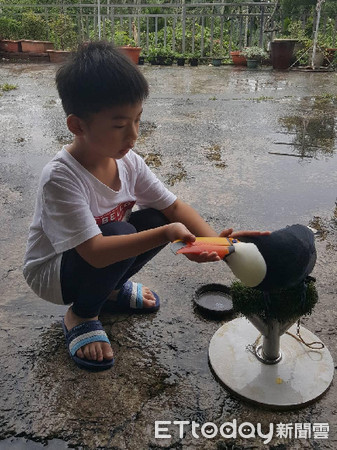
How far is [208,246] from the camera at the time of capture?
4.16ft

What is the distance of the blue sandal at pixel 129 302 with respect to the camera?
1902mm

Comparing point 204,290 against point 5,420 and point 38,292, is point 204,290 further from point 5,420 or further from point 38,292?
point 5,420

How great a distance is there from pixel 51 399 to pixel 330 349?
1.07 m

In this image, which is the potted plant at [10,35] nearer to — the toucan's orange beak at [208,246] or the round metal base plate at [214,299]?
the round metal base plate at [214,299]

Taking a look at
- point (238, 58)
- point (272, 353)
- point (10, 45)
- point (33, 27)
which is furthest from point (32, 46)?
point (272, 353)

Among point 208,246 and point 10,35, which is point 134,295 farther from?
point 10,35

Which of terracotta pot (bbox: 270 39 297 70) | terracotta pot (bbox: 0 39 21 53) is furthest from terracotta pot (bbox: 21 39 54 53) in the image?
terracotta pot (bbox: 270 39 297 70)

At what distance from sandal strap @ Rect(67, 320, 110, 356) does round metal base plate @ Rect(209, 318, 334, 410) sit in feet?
1.44

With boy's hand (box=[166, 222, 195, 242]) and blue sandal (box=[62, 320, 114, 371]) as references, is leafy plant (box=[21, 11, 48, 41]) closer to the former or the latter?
blue sandal (box=[62, 320, 114, 371])

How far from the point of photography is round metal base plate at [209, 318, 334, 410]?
58.4 inches

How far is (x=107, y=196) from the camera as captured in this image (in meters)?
1.70

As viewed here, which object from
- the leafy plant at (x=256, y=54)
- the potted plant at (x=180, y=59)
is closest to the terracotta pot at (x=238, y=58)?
the leafy plant at (x=256, y=54)

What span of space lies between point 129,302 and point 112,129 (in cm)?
78

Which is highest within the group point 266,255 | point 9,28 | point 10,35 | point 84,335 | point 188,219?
point 9,28
